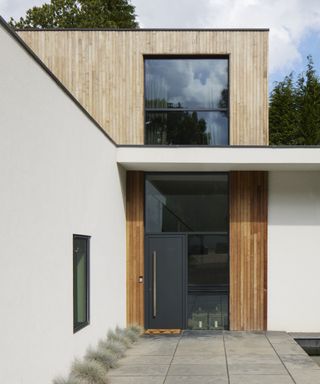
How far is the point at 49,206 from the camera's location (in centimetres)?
552

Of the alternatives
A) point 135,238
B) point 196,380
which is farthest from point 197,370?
point 135,238

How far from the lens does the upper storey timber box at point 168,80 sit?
33.3 feet

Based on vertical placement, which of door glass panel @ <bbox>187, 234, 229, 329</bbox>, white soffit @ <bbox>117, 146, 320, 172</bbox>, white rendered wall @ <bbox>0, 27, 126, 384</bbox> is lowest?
door glass panel @ <bbox>187, 234, 229, 329</bbox>

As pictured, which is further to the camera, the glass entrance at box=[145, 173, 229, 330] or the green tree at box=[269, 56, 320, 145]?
the green tree at box=[269, 56, 320, 145]

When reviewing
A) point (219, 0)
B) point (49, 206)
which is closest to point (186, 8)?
point (219, 0)

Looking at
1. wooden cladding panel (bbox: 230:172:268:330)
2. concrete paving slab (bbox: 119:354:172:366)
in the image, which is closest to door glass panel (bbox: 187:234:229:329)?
wooden cladding panel (bbox: 230:172:268:330)

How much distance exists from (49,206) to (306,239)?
6.14 metres

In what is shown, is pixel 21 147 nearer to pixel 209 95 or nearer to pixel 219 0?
pixel 209 95

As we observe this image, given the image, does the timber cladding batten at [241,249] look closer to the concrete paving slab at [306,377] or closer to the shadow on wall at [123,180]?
the shadow on wall at [123,180]

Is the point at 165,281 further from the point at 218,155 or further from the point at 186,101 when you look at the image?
the point at 186,101

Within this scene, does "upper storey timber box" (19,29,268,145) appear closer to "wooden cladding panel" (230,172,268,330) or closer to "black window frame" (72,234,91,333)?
"wooden cladding panel" (230,172,268,330)

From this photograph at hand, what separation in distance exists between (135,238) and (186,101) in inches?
106

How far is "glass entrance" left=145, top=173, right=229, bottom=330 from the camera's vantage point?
33.4ft

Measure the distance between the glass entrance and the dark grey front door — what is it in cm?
9
